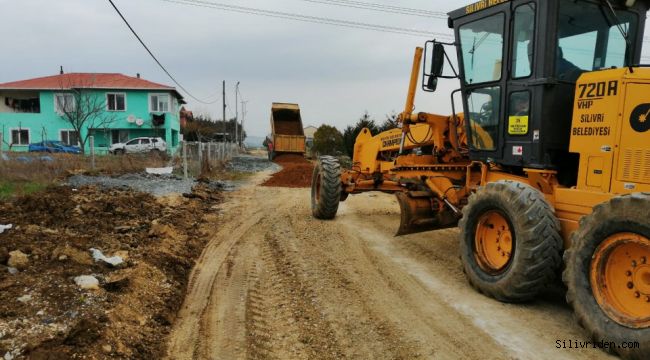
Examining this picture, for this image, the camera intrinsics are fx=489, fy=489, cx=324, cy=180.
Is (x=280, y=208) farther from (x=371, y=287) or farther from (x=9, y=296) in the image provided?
(x=9, y=296)

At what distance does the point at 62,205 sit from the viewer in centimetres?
811

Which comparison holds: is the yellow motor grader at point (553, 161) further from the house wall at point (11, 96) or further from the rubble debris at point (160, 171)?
the house wall at point (11, 96)

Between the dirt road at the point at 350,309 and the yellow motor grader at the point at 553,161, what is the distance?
15.6 inches

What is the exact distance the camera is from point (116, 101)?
128 feet

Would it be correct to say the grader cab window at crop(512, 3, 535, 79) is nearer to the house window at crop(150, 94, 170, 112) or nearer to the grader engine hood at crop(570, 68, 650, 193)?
the grader engine hood at crop(570, 68, 650, 193)

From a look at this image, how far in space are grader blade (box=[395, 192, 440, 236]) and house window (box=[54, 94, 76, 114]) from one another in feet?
113

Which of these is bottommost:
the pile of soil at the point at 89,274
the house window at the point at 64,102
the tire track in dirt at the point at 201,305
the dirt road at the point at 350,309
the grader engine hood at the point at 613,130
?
the tire track in dirt at the point at 201,305

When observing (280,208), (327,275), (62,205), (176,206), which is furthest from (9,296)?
(280,208)

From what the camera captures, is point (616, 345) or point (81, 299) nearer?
point (616, 345)

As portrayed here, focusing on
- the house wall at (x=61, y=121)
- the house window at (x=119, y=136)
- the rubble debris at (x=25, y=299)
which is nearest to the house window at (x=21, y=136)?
the house wall at (x=61, y=121)

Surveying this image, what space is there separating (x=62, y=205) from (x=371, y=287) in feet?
18.5

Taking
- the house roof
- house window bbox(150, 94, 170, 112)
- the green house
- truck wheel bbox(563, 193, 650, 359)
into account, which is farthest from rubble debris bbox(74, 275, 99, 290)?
house window bbox(150, 94, 170, 112)

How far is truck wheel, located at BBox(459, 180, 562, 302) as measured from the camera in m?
4.47

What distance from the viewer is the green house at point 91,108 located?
38.0 meters
